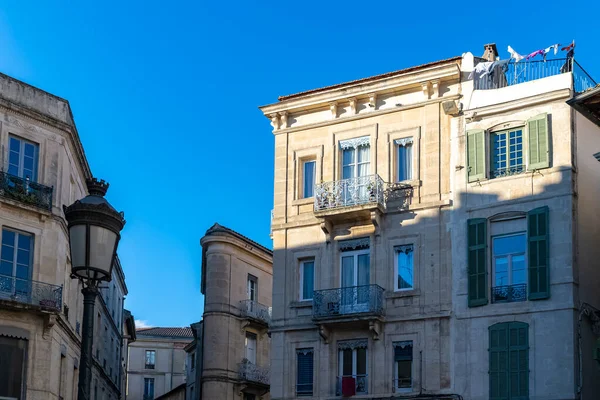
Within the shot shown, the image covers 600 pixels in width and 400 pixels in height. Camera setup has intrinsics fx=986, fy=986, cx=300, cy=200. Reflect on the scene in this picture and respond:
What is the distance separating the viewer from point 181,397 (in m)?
50.5

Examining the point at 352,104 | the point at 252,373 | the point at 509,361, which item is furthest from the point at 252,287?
the point at 509,361

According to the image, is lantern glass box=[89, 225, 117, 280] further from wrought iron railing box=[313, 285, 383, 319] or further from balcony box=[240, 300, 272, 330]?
balcony box=[240, 300, 272, 330]

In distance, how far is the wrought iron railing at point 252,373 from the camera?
41.5m

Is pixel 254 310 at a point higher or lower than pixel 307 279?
higher

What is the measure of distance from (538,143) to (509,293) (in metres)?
4.15

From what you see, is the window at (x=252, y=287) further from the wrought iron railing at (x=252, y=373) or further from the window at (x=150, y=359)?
the window at (x=150, y=359)

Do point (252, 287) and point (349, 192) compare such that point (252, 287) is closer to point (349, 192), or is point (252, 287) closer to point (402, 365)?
point (349, 192)

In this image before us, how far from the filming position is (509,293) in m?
26.6

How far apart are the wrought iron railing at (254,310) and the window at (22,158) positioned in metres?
13.3

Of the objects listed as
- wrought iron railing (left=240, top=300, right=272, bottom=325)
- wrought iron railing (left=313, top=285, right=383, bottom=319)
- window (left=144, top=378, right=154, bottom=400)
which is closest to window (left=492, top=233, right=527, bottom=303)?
wrought iron railing (left=313, top=285, right=383, bottom=319)

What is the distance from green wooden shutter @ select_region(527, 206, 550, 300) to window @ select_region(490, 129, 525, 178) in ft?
5.11

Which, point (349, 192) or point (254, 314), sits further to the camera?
point (254, 314)

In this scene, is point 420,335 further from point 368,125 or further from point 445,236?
point 368,125

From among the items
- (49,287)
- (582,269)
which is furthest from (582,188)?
(49,287)
